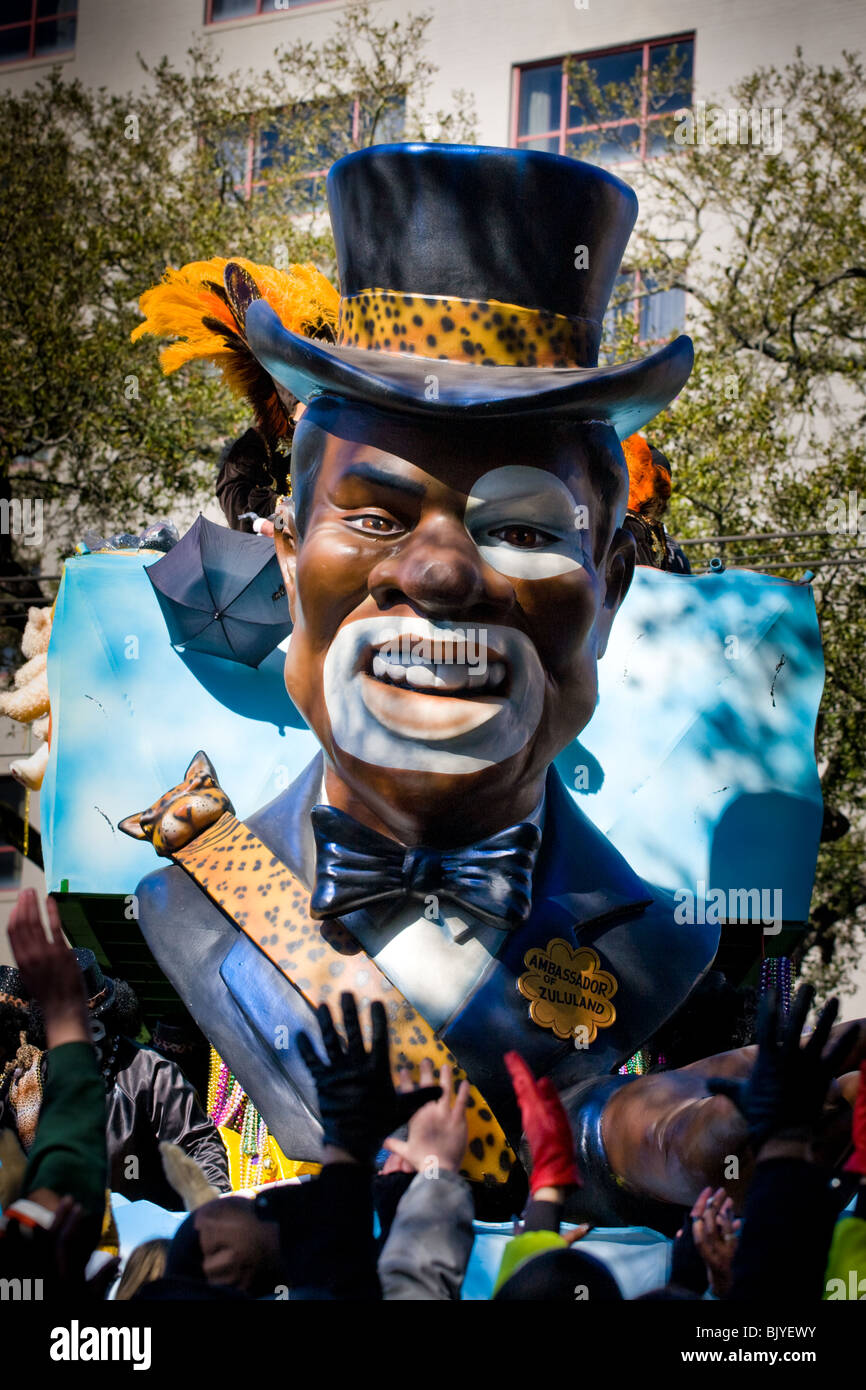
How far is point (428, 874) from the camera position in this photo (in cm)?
304

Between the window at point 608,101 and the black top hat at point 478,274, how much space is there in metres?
8.39

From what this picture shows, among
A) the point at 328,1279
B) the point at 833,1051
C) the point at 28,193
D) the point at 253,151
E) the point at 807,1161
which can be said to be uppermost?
the point at 253,151

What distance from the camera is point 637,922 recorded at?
128 inches

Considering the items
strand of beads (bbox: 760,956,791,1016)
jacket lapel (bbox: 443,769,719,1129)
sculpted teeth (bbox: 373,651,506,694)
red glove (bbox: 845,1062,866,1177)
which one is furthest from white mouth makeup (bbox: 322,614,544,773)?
strand of beads (bbox: 760,956,791,1016)

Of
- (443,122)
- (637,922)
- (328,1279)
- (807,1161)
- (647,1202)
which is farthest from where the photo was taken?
(443,122)

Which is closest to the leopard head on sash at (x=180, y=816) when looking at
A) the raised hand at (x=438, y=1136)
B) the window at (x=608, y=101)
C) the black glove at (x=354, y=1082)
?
the black glove at (x=354, y=1082)

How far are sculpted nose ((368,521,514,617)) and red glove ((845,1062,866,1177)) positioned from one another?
3.59 feet

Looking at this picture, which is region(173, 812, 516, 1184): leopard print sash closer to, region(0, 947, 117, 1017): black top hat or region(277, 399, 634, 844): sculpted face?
region(277, 399, 634, 844): sculpted face

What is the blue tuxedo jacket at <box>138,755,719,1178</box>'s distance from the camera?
9.95 ft

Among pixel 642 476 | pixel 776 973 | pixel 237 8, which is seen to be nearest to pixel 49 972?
pixel 776 973

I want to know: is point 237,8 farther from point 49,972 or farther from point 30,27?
point 49,972

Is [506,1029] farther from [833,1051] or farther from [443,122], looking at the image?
[443,122]

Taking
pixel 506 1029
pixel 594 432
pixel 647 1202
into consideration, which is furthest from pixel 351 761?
pixel 647 1202
